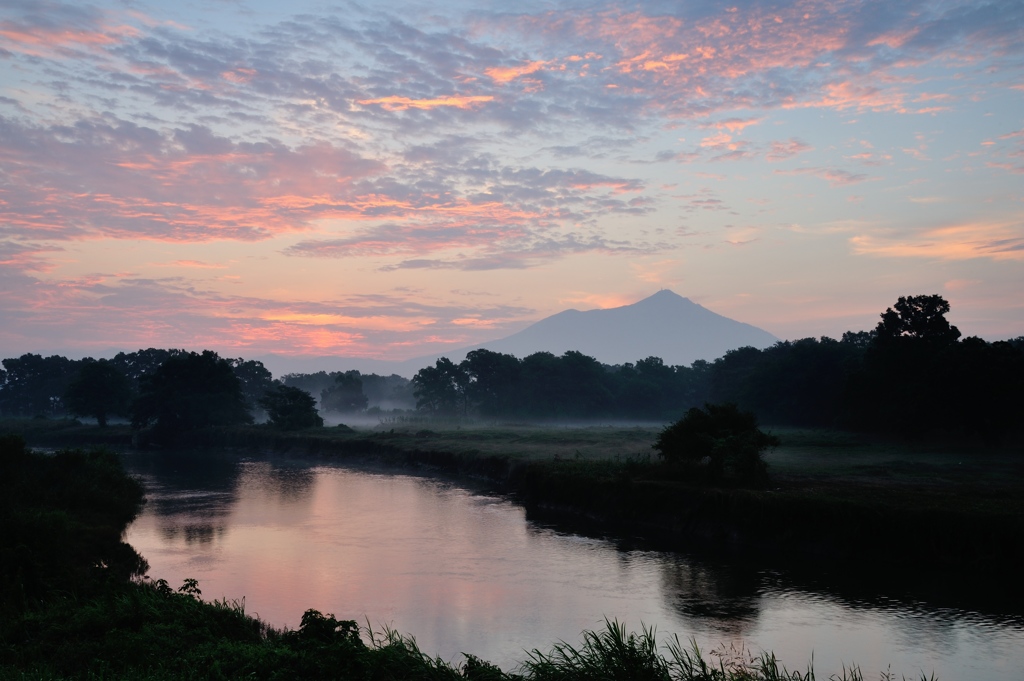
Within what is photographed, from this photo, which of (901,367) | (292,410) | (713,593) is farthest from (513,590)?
(292,410)

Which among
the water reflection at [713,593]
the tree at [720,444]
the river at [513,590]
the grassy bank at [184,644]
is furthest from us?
the tree at [720,444]

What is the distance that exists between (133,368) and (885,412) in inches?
6181

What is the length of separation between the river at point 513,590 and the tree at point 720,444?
8367 millimetres

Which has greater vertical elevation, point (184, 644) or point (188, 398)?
point (188, 398)

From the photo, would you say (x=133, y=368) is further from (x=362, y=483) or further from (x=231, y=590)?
(x=231, y=590)

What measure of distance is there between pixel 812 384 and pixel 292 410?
225 feet

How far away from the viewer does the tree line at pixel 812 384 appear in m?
55.6

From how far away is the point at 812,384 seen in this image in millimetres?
91250

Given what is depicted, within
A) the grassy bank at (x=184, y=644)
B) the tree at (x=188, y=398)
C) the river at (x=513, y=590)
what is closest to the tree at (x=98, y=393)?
the tree at (x=188, y=398)

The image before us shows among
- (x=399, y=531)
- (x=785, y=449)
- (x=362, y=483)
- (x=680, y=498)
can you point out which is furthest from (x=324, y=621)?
(x=785, y=449)

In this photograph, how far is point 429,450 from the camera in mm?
71500

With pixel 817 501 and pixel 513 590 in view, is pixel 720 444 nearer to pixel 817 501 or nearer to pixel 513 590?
pixel 817 501

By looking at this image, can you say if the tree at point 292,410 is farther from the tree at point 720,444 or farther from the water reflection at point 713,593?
the water reflection at point 713,593

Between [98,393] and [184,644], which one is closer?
[184,644]
